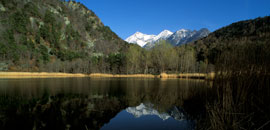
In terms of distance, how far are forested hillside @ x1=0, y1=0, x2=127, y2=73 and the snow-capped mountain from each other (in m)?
49.7

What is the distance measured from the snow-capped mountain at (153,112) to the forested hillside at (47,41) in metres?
49.7

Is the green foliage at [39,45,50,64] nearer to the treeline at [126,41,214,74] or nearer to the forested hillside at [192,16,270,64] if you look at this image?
the treeline at [126,41,214,74]

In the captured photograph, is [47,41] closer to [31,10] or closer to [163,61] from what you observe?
[31,10]

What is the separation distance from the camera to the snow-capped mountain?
16.9ft

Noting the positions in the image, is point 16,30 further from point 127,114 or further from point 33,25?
point 127,114

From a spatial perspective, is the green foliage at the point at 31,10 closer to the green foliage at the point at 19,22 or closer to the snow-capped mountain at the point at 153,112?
the green foliage at the point at 19,22

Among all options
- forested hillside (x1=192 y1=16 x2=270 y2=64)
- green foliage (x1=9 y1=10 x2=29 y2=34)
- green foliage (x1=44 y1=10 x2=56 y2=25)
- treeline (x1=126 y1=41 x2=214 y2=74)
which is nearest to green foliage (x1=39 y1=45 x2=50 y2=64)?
green foliage (x1=9 y1=10 x2=29 y2=34)

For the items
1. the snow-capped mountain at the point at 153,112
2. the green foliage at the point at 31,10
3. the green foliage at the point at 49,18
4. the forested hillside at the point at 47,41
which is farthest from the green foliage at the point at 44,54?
the snow-capped mountain at the point at 153,112

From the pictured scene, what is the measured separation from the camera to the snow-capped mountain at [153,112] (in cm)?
516

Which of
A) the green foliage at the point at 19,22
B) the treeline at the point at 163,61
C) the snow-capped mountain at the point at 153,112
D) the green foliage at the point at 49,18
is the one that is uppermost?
the green foliage at the point at 49,18

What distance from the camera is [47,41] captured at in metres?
76.4

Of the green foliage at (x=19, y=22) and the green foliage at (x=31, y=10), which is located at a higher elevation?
the green foliage at (x=31, y=10)

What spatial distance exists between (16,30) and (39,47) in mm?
11332

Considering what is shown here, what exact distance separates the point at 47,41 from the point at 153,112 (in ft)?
277
